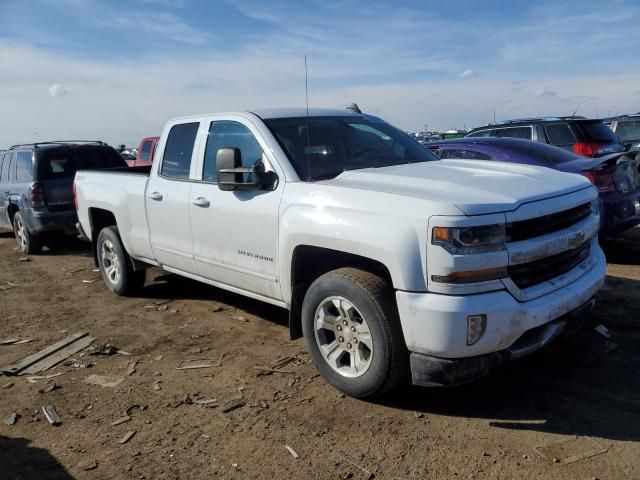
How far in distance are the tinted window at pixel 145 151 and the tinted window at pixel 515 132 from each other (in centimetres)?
859

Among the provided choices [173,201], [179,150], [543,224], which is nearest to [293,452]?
[543,224]

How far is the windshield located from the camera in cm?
434

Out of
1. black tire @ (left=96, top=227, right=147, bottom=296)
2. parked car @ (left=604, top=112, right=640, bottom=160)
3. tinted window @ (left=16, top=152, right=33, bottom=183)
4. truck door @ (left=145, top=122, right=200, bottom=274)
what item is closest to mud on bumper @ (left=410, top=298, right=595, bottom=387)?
truck door @ (left=145, top=122, right=200, bottom=274)

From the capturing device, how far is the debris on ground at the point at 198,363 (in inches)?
178

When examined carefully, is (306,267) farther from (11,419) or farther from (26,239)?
(26,239)

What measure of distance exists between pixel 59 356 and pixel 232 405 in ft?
6.50

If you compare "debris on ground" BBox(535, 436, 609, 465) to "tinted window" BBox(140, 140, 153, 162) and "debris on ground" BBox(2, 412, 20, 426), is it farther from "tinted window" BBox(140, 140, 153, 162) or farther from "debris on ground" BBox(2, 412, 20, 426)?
"tinted window" BBox(140, 140, 153, 162)

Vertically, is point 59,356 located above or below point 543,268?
below

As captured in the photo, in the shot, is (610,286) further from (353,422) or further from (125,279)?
(125,279)

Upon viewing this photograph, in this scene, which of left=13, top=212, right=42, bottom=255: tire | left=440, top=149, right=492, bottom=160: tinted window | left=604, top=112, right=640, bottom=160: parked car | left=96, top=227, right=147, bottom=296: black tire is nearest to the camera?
left=96, top=227, right=147, bottom=296: black tire

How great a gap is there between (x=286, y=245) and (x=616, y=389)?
2.37 metres

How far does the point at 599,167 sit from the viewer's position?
21.6 feet

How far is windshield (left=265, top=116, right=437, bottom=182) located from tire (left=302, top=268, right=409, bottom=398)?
92cm

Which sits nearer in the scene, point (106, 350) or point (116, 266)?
point (106, 350)
